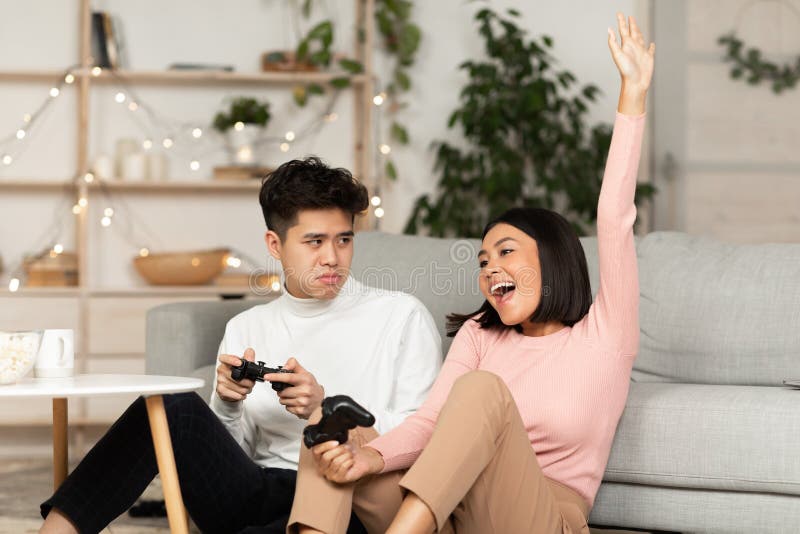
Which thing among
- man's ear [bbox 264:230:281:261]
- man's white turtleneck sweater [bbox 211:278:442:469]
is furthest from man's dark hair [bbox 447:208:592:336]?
man's ear [bbox 264:230:281:261]

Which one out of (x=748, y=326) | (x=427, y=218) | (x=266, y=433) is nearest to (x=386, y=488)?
(x=266, y=433)

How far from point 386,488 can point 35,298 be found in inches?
97.1

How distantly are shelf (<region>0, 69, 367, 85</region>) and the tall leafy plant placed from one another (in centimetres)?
50

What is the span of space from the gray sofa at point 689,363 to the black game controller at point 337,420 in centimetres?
75

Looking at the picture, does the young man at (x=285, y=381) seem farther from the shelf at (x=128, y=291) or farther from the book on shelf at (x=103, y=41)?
the book on shelf at (x=103, y=41)

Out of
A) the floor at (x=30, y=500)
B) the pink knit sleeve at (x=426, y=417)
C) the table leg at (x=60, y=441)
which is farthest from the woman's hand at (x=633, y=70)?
the floor at (x=30, y=500)

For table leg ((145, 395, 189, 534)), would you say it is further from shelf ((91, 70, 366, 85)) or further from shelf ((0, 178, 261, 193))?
shelf ((91, 70, 366, 85))

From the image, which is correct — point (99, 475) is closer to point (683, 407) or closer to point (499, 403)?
point (499, 403)

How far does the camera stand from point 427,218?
13.2 feet

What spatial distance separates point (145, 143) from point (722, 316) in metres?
2.58

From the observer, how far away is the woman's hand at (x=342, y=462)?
60.2 inches

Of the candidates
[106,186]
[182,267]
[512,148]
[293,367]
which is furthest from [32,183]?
[293,367]

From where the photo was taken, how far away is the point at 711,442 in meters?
1.98

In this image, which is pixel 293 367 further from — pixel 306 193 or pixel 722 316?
pixel 722 316
